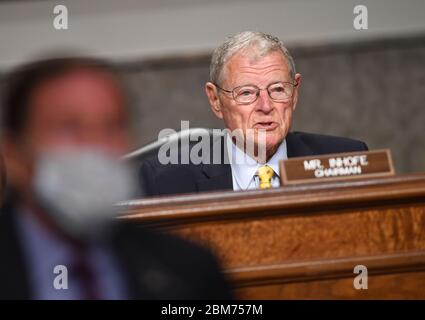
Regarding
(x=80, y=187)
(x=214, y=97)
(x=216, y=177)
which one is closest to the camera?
(x=80, y=187)

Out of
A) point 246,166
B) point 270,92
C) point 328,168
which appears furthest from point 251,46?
point 328,168

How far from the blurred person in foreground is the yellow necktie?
1.00m

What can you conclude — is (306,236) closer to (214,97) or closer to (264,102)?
(264,102)

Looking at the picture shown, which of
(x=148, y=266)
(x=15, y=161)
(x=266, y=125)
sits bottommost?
(x=148, y=266)

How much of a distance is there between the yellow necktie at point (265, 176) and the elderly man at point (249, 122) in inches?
3.4

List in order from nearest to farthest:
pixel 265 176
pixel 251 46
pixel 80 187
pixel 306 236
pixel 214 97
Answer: pixel 80 187 → pixel 306 236 → pixel 265 176 → pixel 251 46 → pixel 214 97

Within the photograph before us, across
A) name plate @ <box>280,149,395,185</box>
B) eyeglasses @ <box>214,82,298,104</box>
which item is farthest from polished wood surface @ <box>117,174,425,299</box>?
eyeglasses @ <box>214,82,298,104</box>

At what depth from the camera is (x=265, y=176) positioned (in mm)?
2428

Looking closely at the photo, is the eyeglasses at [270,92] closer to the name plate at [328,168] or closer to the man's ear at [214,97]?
the man's ear at [214,97]

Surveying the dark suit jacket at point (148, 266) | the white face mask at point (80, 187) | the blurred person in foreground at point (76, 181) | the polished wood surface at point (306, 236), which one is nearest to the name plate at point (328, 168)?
the polished wood surface at point (306, 236)

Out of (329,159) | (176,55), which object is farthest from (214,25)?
(329,159)

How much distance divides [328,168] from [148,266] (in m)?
0.91

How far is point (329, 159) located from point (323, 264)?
0.24 meters

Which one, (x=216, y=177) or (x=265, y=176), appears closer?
(x=265, y=176)
